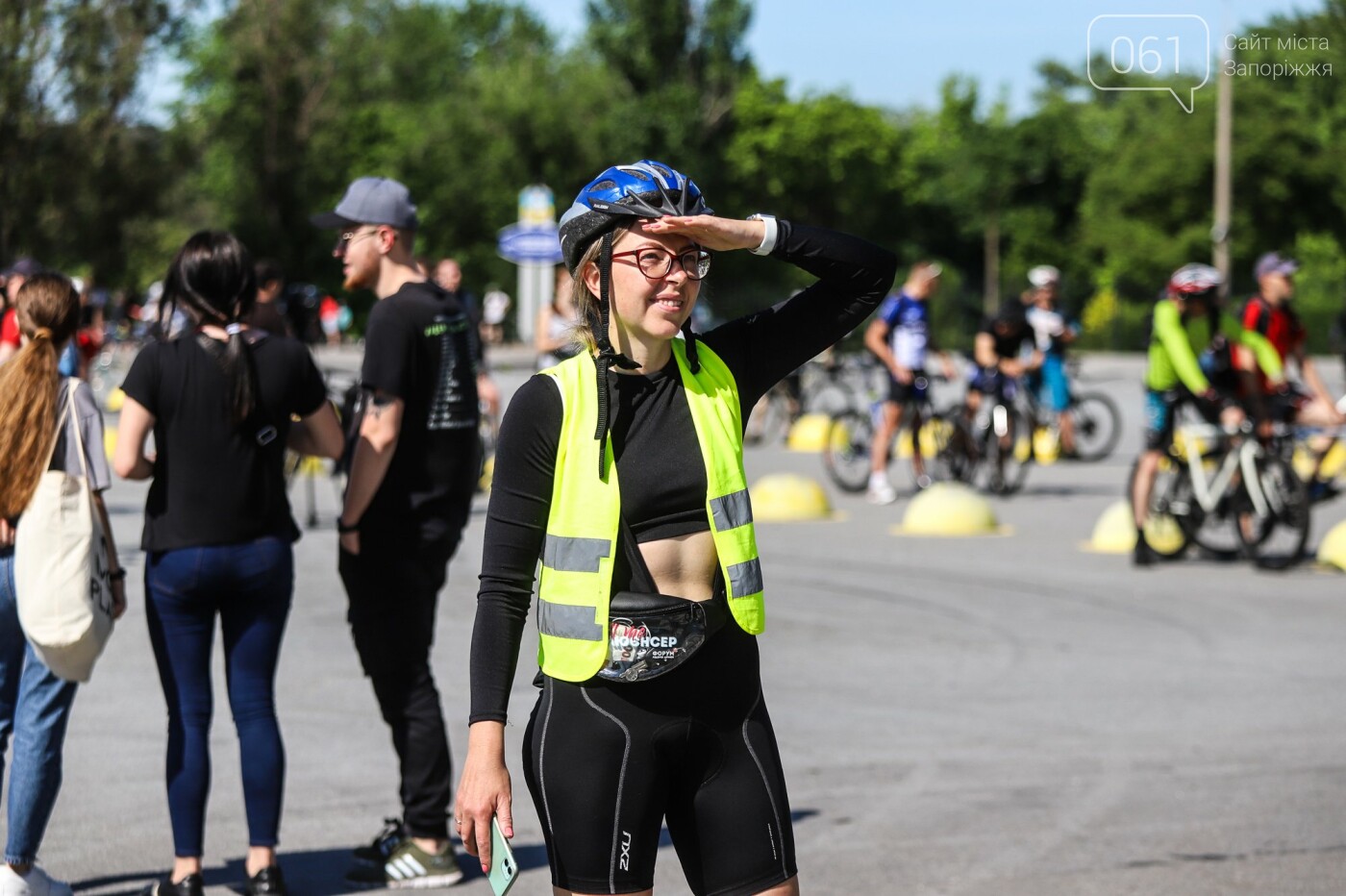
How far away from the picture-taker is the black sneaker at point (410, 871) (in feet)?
18.1

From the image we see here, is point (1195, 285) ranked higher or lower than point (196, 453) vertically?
higher

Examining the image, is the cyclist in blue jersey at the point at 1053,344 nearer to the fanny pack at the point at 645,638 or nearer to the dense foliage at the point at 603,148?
the dense foliage at the point at 603,148

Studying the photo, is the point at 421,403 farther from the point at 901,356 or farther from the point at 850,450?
the point at 850,450

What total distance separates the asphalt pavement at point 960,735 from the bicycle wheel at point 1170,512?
241 millimetres

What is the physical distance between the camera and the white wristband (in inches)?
136

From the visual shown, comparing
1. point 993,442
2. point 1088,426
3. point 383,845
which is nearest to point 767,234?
point 383,845

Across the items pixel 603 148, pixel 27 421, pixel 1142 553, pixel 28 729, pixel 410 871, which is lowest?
pixel 410 871

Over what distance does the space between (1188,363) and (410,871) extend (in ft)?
24.7

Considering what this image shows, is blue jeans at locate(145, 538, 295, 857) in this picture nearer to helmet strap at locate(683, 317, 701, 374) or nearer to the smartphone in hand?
helmet strap at locate(683, 317, 701, 374)

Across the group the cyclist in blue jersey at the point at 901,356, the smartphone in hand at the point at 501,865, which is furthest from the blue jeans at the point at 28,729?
the cyclist in blue jersey at the point at 901,356

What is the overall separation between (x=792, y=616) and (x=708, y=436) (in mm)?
7325

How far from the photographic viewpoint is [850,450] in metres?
17.6

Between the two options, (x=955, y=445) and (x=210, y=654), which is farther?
(x=955, y=445)

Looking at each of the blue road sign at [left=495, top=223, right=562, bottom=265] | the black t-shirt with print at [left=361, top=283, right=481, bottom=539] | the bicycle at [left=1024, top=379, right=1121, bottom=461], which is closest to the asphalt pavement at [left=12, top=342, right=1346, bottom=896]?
the black t-shirt with print at [left=361, top=283, right=481, bottom=539]
